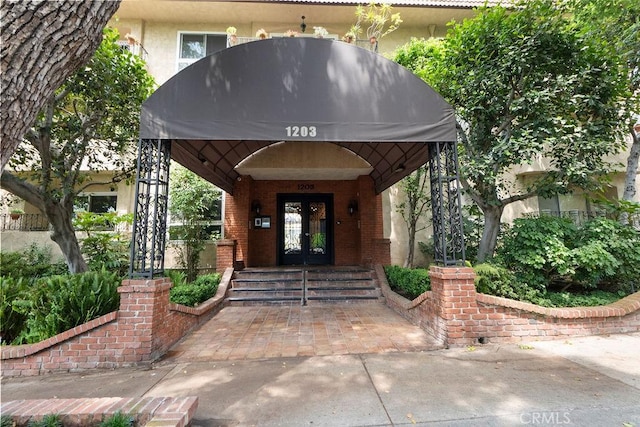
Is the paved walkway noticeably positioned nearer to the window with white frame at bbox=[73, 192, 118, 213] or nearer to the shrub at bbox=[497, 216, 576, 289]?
the shrub at bbox=[497, 216, 576, 289]

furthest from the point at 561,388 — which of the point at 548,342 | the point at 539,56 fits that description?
the point at 539,56

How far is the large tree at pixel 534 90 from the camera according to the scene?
5.11 m

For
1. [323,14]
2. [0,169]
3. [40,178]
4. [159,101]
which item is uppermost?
[323,14]

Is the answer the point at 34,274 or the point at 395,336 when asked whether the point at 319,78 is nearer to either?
the point at 395,336

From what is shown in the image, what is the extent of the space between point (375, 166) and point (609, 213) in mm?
5162

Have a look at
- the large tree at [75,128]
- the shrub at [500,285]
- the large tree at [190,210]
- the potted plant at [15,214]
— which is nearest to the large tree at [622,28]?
the shrub at [500,285]

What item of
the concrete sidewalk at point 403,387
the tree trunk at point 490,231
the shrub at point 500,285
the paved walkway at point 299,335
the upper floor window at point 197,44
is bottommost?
the paved walkway at point 299,335

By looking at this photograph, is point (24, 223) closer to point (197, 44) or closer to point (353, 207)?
point (197, 44)

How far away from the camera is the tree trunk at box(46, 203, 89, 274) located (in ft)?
19.7

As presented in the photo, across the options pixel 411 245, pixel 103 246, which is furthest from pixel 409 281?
pixel 103 246

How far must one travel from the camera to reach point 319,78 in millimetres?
4121

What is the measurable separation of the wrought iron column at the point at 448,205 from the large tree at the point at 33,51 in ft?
13.9

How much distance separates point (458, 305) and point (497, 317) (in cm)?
64

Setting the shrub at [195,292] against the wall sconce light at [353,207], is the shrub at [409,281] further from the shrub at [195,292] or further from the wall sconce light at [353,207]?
the shrub at [195,292]
